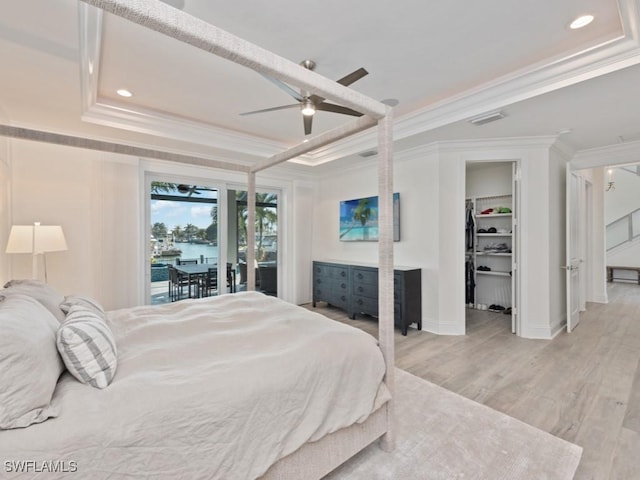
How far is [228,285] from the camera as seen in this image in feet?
15.8

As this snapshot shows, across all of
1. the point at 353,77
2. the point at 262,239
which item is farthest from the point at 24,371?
the point at 262,239

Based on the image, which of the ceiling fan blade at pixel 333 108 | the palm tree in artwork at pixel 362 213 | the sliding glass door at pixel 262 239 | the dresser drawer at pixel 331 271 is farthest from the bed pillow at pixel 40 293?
the palm tree in artwork at pixel 362 213

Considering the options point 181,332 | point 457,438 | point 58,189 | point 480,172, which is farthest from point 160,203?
point 480,172

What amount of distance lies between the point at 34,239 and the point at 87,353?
7.39 ft

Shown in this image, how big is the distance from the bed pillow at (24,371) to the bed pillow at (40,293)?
0.52 m

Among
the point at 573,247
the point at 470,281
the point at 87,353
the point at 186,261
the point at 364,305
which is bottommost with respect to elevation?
the point at 364,305

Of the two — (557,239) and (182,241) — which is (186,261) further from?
(557,239)

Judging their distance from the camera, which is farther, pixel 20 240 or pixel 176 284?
pixel 176 284

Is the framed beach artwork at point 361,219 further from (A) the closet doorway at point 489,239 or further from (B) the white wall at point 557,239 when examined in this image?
(B) the white wall at point 557,239

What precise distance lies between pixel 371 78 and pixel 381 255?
5.97ft

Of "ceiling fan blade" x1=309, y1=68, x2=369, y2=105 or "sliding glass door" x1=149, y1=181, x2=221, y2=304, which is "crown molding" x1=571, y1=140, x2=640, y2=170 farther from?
"sliding glass door" x1=149, y1=181, x2=221, y2=304

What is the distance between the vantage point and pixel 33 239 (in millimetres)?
2715

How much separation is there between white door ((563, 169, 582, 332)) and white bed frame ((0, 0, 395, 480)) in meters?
3.57

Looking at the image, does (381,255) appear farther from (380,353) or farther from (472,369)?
(472,369)
